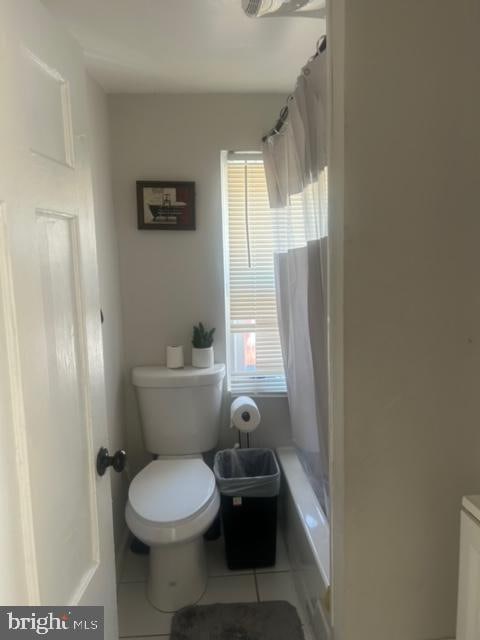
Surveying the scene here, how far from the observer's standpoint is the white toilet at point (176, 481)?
177 centimetres

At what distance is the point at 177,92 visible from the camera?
2238 mm

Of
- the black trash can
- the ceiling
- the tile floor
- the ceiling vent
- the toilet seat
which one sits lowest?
the tile floor

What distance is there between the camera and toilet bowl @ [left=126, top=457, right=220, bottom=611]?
1747 millimetres

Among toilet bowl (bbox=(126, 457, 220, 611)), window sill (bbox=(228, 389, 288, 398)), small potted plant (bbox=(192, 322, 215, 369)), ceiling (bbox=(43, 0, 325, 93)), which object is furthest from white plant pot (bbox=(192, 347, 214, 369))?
ceiling (bbox=(43, 0, 325, 93))

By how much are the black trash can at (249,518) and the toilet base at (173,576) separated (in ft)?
0.72

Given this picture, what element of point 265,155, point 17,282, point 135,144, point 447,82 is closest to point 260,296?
point 265,155

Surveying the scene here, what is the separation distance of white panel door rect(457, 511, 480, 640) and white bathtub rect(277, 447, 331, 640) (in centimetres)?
49

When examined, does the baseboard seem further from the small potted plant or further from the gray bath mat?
the small potted plant

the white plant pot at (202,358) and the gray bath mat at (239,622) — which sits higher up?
the white plant pot at (202,358)

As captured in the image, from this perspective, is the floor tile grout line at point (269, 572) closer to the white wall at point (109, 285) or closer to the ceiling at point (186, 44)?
the white wall at point (109, 285)

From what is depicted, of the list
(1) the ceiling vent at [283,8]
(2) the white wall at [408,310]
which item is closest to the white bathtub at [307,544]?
(2) the white wall at [408,310]

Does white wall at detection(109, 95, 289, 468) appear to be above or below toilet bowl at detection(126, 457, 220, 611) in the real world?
above

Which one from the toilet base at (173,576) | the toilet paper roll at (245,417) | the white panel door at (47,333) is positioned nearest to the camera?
the white panel door at (47,333)

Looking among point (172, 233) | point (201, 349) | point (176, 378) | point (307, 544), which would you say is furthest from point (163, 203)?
point (307, 544)
